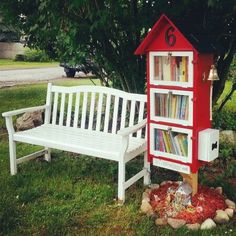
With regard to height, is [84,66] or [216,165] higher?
[84,66]

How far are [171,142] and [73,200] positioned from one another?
1.36 m

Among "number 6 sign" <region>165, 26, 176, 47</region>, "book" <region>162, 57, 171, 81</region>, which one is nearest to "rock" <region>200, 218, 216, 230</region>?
"book" <region>162, 57, 171, 81</region>

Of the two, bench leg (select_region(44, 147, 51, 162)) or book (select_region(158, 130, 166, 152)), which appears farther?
bench leg (select_region(44, 147, 51, 162))

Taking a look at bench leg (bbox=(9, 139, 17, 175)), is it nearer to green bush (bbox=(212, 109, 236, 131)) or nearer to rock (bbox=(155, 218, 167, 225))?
rock (bbox=(155, 218, 167, 225))

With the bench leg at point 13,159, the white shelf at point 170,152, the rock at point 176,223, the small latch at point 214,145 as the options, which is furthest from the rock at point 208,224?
the bench leg at point 13,159

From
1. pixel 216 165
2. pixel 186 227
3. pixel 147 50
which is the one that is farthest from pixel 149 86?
pixel 216 165

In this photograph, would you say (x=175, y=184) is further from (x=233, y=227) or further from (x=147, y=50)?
(x=147, y=50)

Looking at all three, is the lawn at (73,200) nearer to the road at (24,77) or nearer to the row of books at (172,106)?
the row of books at (172,106)

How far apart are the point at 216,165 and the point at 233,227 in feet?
5.79

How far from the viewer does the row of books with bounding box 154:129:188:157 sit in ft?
14.1

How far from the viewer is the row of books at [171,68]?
4.11 meters

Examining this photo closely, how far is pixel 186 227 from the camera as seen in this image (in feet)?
13.1

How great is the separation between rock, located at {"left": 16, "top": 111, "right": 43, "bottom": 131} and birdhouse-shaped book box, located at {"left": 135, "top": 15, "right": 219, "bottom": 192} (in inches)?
153

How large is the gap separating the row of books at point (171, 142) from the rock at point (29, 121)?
393 centimetres
